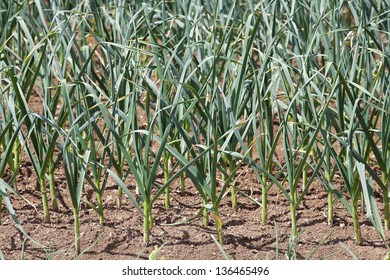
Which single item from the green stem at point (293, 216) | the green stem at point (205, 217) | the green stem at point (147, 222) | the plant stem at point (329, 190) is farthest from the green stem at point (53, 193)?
the plant stem at point (329, 190)

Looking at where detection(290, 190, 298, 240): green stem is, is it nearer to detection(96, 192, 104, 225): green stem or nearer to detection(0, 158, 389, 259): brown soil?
detection(0, 158, 389, 259): brown soil

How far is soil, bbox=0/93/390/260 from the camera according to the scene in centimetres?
280

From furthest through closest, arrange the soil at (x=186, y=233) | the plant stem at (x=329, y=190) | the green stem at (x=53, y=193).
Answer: the green stem at (x=53, y=193) < the plant stem at (x=329, y=190) < the soil at (x=186, y=233)

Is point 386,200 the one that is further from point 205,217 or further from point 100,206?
point 100,206

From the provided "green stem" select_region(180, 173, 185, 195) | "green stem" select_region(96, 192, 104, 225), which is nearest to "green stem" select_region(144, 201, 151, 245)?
"green stem" select_region(96, 192, 104, 225)

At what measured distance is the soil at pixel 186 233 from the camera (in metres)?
2.80

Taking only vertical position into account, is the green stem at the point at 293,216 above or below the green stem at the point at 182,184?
above

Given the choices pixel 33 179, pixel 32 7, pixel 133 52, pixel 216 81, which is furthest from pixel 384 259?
pixel 32 7

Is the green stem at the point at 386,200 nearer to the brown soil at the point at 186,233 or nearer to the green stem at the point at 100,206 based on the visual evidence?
the brown soil at the point at 186,233

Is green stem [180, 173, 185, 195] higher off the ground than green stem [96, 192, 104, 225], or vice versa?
green stem [96, 192, 104, 225]

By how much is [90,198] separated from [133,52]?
0.66 metres

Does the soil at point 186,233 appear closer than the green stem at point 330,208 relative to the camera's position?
Yes

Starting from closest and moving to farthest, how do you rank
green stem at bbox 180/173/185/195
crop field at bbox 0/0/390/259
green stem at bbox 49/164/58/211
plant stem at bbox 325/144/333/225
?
crop field at bbox 0/0/390/259, plant stem at bbox 325/144/333/225, green stem at bbox 49/164/58/211, green stem at bbox 180/173/185/195

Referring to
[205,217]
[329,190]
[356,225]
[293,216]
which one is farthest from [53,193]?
[356,225]
